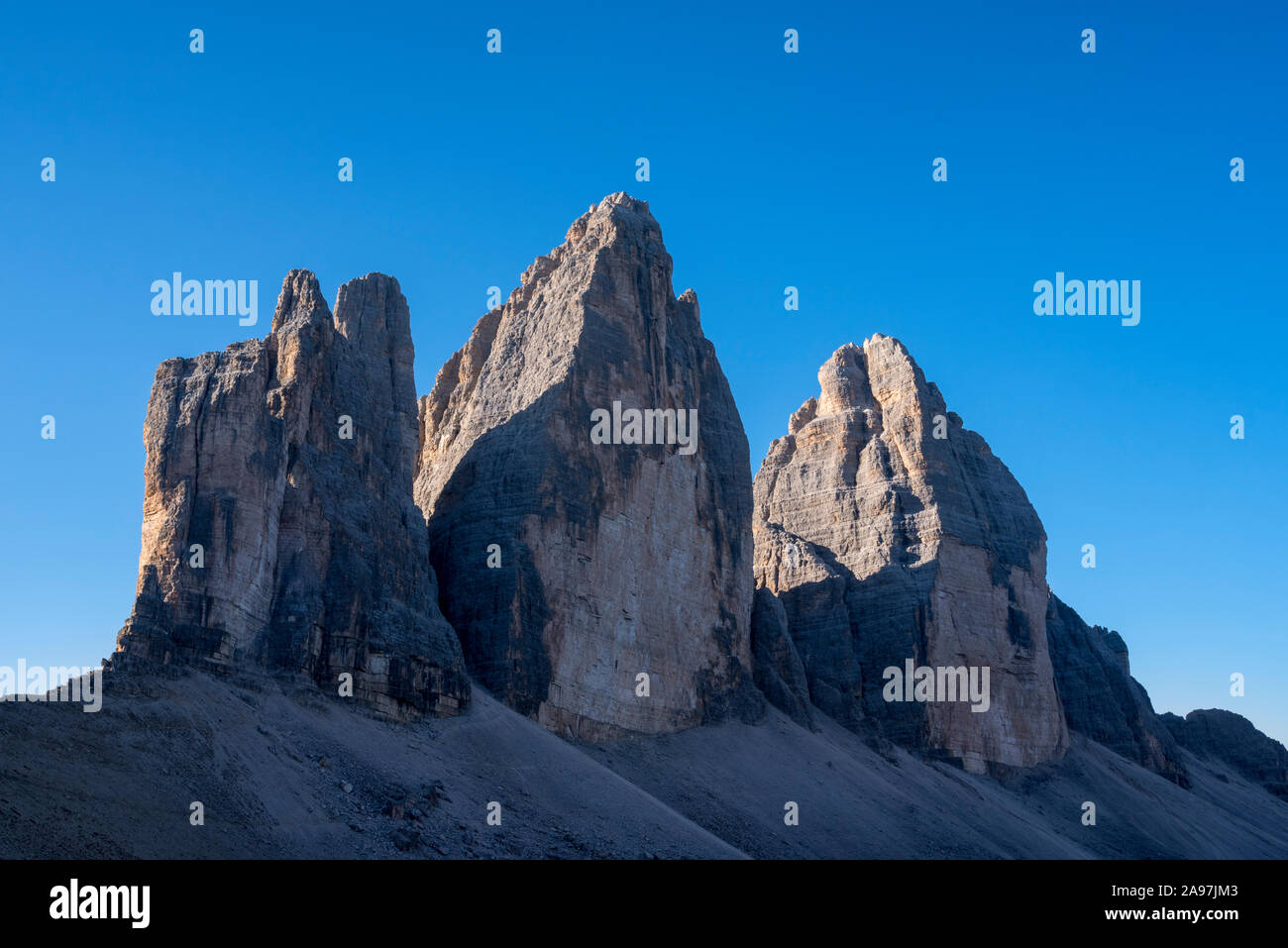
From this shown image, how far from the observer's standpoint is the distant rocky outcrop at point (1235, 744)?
10625 cm

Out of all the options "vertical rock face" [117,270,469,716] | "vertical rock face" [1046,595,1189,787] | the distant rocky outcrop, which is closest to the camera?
"vertical rock face" [117,270,469,716]

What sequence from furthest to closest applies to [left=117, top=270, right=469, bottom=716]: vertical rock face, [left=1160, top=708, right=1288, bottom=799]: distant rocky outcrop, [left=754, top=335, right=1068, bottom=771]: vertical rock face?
[left=1160, top=708, right=1288, bottom=799]: distant rocky outcrop → [left=754, top=335, right=1068, bottom=771]: vertical rock face → [left=117, top=270, right=469, bottom=716]: vertical rock face

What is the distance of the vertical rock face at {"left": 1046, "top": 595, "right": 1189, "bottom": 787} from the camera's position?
9350 centimetres

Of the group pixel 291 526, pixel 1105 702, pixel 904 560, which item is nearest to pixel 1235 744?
pixel 1105 702

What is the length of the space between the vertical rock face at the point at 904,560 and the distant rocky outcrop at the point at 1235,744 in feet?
92.5

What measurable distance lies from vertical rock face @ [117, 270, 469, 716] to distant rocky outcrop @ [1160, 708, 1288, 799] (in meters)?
74.0

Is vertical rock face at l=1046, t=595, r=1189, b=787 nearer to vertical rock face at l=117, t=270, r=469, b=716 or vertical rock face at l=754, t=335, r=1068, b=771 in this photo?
vertical rock face at l=754, t=335, r=1068, b=771

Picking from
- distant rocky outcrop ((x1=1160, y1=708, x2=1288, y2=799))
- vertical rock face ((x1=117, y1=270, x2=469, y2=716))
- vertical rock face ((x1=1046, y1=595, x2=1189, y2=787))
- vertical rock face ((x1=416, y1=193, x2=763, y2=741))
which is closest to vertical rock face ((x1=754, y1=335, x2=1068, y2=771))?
vertical rock face ((x1=1046, y1=595, x2=1189, y2=787))

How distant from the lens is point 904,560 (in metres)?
83.1

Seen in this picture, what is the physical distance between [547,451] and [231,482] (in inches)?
683

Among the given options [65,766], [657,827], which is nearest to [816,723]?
[657,827]

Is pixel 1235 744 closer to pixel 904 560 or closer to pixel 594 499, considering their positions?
pixel 904 560

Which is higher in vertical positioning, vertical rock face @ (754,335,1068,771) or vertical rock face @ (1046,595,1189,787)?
vertical rock face @ (754,335,1068,771)

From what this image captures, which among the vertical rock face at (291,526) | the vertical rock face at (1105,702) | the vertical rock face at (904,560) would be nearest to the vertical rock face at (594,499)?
the vertical rock face at (291,526)
